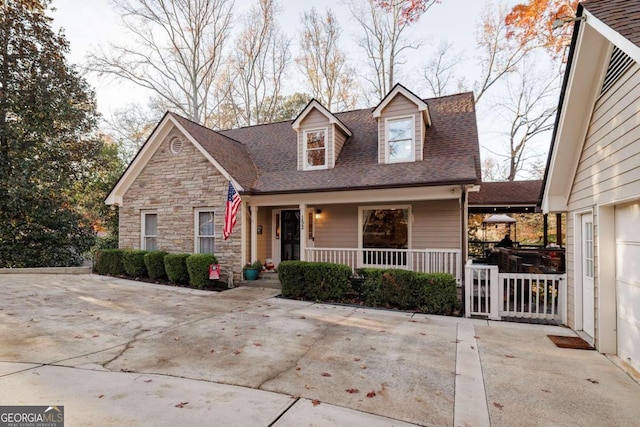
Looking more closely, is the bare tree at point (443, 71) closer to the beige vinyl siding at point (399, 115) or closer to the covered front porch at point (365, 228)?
the beige vinyl siding at point (399, 115)

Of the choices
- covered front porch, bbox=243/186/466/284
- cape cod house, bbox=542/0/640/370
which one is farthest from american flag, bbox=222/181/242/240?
cape cod house, bbox=542/0/640/370

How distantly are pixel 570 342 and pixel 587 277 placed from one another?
1.11 meters

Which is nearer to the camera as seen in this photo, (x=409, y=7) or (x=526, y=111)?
(x=409, y=7)

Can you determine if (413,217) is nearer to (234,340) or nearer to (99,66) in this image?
(234,340)

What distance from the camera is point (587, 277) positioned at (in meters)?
5.45

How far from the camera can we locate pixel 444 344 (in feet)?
16.6

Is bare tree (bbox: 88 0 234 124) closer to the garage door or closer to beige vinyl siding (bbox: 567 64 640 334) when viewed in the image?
beige vinyl siding (bbox: 567 64 640 334)

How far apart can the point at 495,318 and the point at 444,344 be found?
2228 mm

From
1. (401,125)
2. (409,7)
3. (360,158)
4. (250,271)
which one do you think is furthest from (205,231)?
(409,7)

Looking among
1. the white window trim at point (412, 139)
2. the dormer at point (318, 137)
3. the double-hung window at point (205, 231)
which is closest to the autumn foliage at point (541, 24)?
the white window trim at point (412, 139)

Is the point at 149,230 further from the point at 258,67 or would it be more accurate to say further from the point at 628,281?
the point at 258,67

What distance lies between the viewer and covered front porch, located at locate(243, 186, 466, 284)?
8.76 meters

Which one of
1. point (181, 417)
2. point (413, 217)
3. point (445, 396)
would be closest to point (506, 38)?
point (413, 217)

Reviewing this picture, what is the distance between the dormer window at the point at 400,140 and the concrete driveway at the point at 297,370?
16.1ft
